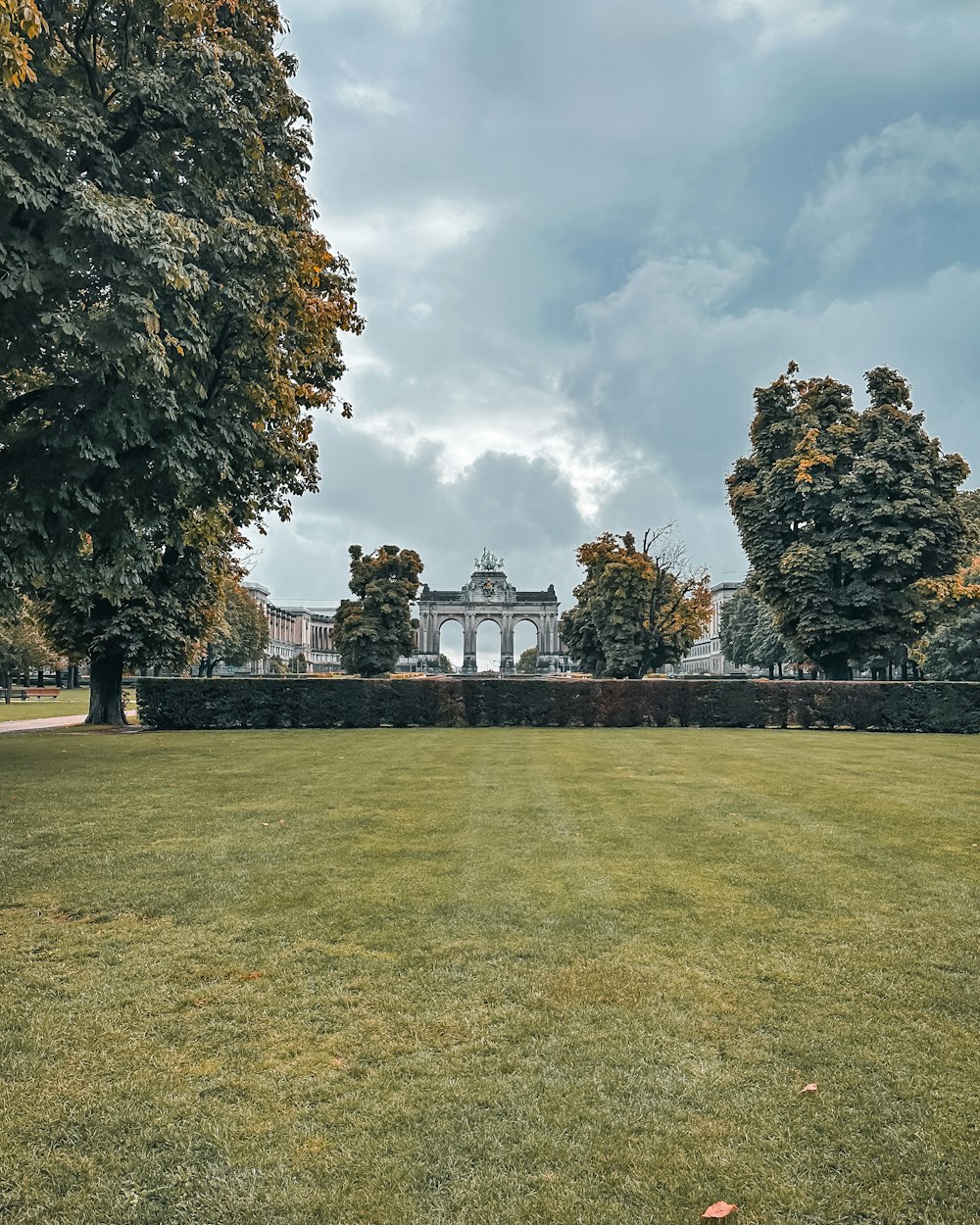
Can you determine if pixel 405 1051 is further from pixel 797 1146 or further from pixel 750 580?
pixel 750 580

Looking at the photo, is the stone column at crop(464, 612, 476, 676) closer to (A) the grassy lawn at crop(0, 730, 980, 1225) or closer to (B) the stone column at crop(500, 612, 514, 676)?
(B) the stone column at crop(500, 612, 514, 676)

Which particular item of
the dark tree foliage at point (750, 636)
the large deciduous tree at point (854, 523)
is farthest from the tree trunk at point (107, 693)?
the dark tree foliage at point (750, 636)

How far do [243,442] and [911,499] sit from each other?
26411 mm

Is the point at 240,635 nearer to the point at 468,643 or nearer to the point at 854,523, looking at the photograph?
the point at 468,643

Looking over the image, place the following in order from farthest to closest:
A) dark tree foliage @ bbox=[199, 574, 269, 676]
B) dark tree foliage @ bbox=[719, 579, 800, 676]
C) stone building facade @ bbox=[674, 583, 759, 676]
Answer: stone building facade @ bbox=[674, 583, 759, 676], dark tree foliage @ bbox=[719, 579, 800, 676], dark tree foliage @ bbox=[199, 574, 269, 676]

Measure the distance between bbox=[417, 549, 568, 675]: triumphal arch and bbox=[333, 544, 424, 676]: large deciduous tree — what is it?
65.7 meters

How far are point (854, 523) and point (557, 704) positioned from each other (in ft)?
46.9

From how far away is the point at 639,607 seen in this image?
4869 cm

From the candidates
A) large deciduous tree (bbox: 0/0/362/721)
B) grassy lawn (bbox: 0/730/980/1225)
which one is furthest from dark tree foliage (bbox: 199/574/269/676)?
grassy lawn (bbox: 0/730/980/1225)

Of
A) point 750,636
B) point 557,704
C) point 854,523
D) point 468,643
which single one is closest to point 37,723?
point 557,704

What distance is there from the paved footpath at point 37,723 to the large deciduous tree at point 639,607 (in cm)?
3019

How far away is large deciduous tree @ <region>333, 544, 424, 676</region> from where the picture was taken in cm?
5312

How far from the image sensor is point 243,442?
11422mm

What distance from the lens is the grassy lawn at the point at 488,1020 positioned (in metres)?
2.87
